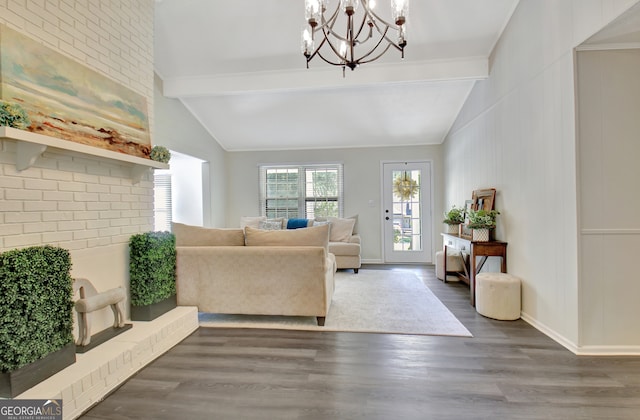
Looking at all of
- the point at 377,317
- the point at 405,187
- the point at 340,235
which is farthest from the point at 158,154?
the point at 405,187

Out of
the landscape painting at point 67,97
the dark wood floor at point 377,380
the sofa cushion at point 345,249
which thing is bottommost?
the dark wood floor at point 377,380

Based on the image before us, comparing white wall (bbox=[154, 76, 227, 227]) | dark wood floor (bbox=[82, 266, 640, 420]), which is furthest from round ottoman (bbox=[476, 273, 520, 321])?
white wall (bbox=[154, 76, 227, 227])

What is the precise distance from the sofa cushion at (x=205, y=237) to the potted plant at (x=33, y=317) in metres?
1.17

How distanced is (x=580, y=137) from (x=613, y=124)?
25cm

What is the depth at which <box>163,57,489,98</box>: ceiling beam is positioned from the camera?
11.7 feet

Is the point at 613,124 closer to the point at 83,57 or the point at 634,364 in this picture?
the point at 634,364

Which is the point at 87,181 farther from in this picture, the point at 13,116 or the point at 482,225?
the point at 482,225

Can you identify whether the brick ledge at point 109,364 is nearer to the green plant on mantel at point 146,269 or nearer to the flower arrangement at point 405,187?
the green plant on mantel at point 146,269

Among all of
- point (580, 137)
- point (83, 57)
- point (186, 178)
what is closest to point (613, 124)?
point (580, 137)

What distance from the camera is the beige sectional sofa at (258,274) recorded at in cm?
268

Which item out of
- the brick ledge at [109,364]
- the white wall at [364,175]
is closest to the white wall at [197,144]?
the white wall at [364,175]

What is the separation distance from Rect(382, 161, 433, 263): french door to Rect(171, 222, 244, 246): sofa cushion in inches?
141

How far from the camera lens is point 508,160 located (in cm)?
307

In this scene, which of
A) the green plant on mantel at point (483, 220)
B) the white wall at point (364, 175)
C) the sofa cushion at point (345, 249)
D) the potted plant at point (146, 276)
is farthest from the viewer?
the white wall at point (364, 175)
